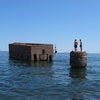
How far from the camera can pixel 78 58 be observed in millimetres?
37406

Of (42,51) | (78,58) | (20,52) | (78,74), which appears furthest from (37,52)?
(78,74)

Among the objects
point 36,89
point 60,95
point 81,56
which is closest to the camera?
point 60,95

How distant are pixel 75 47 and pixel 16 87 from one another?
18.5 m

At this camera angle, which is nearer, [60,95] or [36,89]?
[60,95]

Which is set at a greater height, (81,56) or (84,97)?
(81,56)

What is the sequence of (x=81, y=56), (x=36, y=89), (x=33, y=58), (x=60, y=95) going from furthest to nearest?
(x=33, y=58)
(x=81, y=56)
(x=36, y=89)
(x=60, y=95)

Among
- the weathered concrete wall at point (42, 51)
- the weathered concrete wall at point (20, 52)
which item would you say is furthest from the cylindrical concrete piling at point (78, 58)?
the weathered concrete wall at point (20, 52)

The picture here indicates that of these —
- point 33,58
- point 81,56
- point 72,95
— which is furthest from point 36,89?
point 33,58

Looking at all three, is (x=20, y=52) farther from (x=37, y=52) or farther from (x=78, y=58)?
(x=78, y=58)

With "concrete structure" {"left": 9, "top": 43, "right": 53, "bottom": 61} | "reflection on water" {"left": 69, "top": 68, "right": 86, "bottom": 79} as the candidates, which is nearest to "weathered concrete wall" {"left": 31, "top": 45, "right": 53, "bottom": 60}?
"concrete structure" {"left": 9, "top": 43, "right": 53, "bottom": 61}

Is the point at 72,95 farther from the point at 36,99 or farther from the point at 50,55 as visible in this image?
the point at 50,55

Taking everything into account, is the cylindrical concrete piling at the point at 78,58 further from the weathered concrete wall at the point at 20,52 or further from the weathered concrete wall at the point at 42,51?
the weathered concrete wall at the point at 20,52

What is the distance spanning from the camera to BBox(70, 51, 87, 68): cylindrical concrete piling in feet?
121

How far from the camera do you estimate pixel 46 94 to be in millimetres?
18984
